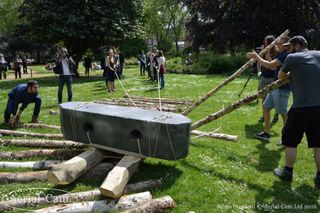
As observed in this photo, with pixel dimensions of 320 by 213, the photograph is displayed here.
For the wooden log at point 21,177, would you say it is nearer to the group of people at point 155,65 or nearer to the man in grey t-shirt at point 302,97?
the man in grey t-shirt at point 302,97

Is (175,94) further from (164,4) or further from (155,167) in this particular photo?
(164,4)

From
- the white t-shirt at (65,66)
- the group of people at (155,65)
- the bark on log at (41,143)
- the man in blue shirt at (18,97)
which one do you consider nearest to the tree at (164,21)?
the group of people at (155,65)

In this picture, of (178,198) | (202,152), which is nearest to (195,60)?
(202,152)

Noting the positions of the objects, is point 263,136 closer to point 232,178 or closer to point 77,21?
point 232,178

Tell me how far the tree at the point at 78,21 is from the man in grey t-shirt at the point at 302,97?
20916mm

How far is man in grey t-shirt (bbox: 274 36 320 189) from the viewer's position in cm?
593

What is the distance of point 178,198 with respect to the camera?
5859 millimetres

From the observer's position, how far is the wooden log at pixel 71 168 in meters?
5.85

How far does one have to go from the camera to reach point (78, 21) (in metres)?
25.3

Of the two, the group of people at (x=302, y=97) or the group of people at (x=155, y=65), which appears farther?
the group of people at (x=155, y=65)

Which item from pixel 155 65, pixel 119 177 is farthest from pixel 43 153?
pixel 155 65

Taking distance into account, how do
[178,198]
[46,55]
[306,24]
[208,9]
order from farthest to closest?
1. [46,55]
2. [208,9]
3. [306,24]
4. [178,198]

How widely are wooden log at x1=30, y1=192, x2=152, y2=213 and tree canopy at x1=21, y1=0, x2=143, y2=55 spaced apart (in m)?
21.0

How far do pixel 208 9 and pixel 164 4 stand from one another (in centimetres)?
3670
